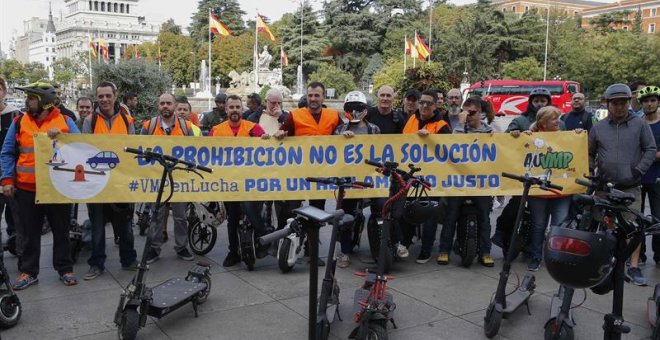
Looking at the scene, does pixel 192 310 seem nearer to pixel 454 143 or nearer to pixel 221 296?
pixel 221 296

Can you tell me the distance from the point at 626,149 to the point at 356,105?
296 centimetres

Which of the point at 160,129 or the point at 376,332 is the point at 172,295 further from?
the point at 160,129

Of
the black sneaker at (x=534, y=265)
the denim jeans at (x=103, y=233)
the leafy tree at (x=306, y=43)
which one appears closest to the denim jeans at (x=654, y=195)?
the black sneaker at (x=534, y=265)

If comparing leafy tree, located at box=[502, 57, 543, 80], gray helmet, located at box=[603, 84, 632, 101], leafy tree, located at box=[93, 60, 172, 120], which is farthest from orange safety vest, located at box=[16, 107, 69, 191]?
leafy tree, located at box=[502, 57, 543, 80]

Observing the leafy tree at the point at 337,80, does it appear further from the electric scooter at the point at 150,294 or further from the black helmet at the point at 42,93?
the electric scooter at the point at 150,294

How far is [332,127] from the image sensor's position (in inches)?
266

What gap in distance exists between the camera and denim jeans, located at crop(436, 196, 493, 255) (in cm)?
683

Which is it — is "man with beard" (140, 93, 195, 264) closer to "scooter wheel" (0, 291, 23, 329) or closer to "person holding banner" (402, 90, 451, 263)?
"scooter wheel" (0, 291, 23, 329)

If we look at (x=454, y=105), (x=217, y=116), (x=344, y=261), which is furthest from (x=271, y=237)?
(x=217, y=116)

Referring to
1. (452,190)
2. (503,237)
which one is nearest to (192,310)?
(452,190)

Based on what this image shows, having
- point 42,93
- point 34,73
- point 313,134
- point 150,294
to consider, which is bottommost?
point 150,294

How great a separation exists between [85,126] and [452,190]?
414cm

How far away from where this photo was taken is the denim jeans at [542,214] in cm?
671

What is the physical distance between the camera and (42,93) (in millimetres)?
5711
